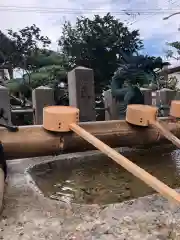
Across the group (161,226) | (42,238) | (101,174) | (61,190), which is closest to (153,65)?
(101,174)

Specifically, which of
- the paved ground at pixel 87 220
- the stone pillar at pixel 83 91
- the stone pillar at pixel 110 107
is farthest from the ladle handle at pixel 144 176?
the stone pillar at pixel 110 107

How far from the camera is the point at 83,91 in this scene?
14.7ft

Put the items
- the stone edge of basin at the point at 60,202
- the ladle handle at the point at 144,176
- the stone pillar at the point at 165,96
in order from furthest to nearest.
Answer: the stone pillar at the point at 165,96, the stone edge of basin at the point at 60,202, the ladle handle at the point at 144,176

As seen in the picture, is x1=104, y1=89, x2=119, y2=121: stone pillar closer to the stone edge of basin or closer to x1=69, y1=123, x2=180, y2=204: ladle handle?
the stone edge of basin

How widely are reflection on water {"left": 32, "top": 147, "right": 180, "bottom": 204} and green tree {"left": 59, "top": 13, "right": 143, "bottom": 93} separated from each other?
438 centimetres

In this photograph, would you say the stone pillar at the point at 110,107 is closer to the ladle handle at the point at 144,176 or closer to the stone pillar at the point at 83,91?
the stone pillar at the point at 83,91

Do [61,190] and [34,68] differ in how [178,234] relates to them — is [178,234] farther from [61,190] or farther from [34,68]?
[34,68]

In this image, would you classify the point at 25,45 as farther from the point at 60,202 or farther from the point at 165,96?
the point at 60,202

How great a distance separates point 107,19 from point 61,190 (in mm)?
6852

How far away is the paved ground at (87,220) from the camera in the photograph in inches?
67.7

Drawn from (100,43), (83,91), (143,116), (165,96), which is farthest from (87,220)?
(100,43)

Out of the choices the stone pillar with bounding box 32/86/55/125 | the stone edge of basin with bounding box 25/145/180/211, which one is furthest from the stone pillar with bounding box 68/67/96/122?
the stone edge of basin with bounding box 25/145/180/211

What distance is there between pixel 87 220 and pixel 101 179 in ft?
4.23

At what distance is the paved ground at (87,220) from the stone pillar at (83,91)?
2.24m
